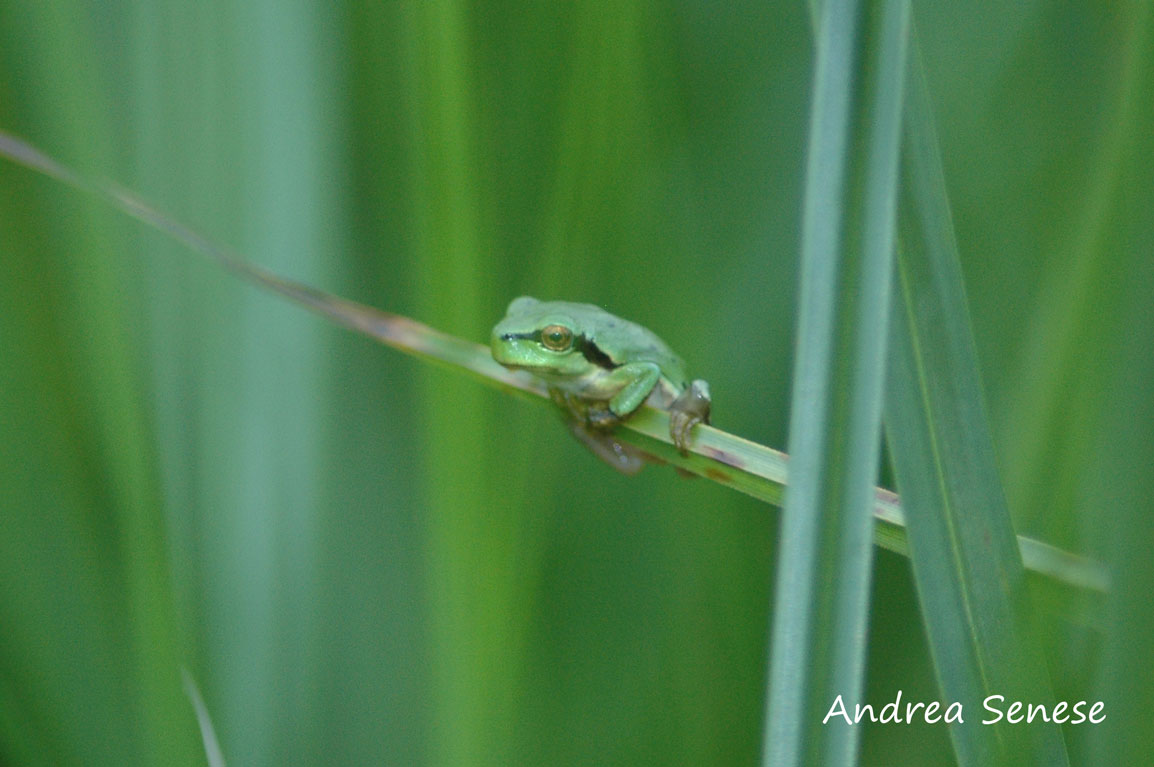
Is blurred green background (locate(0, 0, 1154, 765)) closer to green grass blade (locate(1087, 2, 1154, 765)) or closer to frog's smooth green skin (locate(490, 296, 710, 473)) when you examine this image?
frog's smooth green skin (locate(490, 296, 710, 473))

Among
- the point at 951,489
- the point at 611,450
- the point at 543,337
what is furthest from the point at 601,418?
the point at 951,489

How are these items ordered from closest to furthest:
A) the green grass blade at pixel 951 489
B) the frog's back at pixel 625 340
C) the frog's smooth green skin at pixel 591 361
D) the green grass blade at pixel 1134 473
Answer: the green grass blade at pixel 1134 473 < the green grass blade at pixel 951 489 < the frog's smooth green skin at pixel 591 361 < the frog's back at pixel 625 340

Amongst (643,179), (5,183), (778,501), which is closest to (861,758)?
(778,501)

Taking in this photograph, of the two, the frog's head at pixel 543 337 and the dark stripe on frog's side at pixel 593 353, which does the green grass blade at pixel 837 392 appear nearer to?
the frog's head at pixel 543 337

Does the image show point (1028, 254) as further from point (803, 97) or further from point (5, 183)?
point (5, 183)

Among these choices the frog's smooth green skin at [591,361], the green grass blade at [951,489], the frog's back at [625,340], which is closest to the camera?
the green grass blade at [951,489]

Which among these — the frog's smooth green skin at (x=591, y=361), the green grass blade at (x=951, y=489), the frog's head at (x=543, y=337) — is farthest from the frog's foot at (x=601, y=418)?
the green grass blade at (x=951, y=489)

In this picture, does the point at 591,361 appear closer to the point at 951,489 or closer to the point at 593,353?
the point at 593,353
